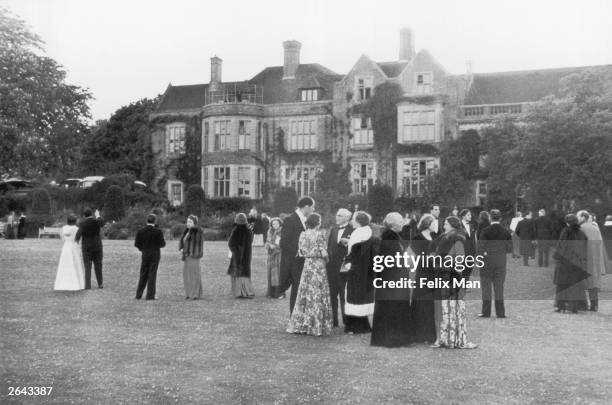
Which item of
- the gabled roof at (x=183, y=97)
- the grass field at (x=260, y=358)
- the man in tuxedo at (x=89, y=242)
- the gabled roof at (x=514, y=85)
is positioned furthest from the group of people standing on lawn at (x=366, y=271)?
the gabled roof at (x=183, y=97)

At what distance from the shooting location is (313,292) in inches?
448

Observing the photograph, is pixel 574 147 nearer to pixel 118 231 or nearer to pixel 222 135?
pixel 118 231

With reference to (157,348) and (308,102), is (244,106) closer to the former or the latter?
(308,102)

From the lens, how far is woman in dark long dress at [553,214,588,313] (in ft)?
47.0

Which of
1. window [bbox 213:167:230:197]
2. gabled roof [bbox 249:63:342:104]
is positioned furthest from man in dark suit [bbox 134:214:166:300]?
gabled roof [bbox 249:63:342:104]

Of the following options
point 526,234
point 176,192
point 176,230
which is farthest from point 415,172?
point 526,234

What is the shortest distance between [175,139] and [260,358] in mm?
41258

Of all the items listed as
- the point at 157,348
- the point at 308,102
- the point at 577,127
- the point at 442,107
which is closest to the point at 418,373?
the point at 157,348

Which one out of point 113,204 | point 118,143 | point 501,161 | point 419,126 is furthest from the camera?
point 118,143

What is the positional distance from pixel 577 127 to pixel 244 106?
2355cm

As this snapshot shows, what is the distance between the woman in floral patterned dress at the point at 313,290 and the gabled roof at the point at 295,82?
35.3m

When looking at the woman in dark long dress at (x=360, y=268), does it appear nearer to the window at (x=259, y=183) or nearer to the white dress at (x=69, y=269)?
the white dress at (x=69, y=269)

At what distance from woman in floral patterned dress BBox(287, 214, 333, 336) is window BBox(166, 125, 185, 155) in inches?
1513

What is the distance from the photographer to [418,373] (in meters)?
8.67
